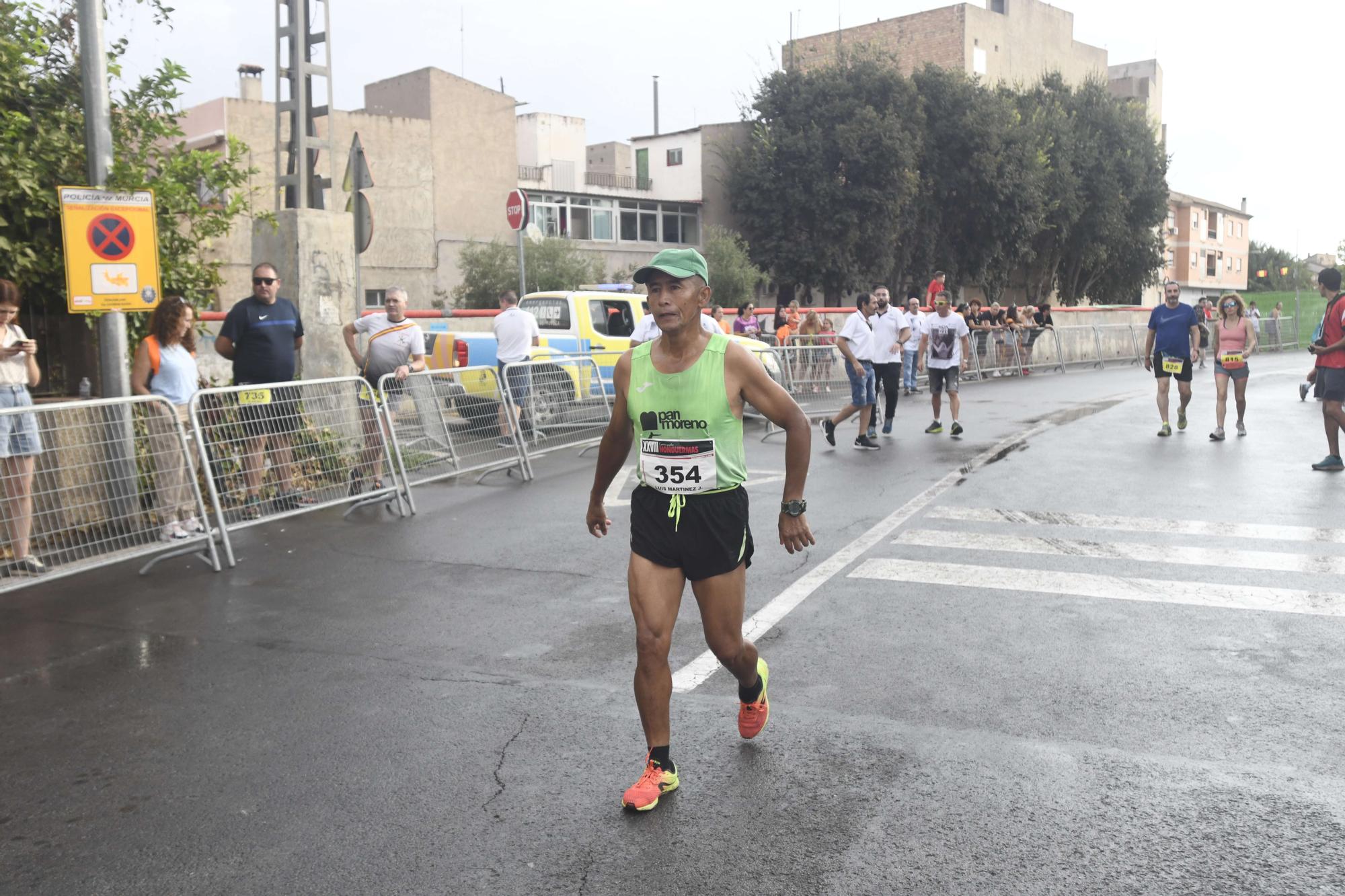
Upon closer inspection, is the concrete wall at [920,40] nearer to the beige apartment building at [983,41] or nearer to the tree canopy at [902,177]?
the beige apartment building at [983,41]

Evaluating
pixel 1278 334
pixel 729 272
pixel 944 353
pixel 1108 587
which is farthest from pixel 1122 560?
pixel 1278 334

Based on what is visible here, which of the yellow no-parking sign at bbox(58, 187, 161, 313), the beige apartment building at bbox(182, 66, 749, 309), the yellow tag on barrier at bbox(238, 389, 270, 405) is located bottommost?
the yellow tag on barrier at bbox(238, 389, 270, 405)

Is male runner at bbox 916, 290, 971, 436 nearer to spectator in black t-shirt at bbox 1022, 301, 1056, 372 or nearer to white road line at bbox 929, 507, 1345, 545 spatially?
white road line at bbox 929, 507, 1345, 545

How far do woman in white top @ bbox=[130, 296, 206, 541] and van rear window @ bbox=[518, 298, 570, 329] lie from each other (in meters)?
7.76

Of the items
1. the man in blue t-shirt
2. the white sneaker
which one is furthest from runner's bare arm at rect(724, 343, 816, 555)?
the man in blue t-shirt

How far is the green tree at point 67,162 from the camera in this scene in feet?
28.5

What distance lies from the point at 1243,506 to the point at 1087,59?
65.7m

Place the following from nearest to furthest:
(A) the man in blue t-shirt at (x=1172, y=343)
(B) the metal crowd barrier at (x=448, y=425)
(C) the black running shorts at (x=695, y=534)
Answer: (C) the black running shorts at (x=695, y=534)
(B) the metal crowd barrier at (x=448, y=425)
(A) the man in blue t-shirt at (x=1172, y=343)

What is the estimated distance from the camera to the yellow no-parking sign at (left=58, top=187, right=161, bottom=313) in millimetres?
7922

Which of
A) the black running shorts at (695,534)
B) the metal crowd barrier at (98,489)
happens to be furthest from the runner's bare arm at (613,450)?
the metal crowd barrier at (98,489)

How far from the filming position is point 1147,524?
871 cm

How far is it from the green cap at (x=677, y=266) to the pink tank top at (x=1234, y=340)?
1126 centimetres

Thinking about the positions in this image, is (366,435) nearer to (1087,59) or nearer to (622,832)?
(622,832)

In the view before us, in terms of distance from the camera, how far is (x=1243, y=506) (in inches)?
371
